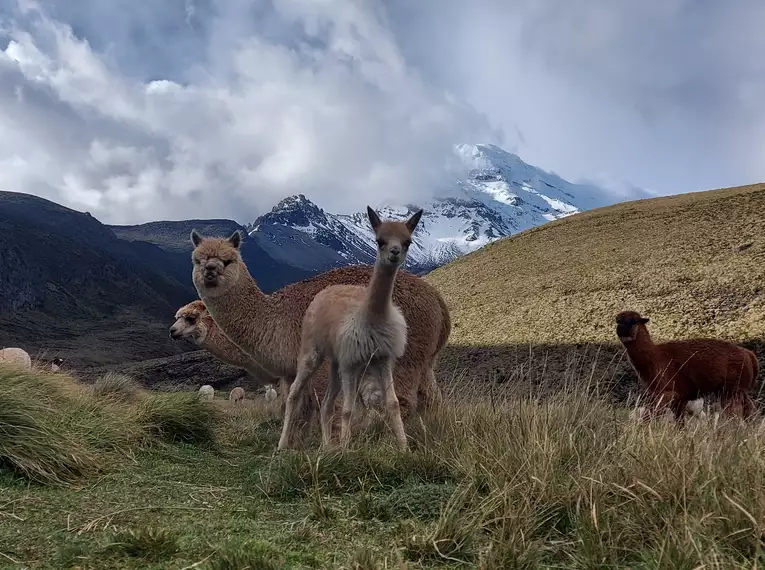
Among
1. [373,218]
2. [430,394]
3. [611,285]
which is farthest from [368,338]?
[611,285]

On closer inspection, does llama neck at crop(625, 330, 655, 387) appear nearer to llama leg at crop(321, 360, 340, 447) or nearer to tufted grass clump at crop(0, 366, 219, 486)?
llama leg at crop(321, 360, 340, 447)

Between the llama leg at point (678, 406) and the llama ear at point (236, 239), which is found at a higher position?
the llama ear at point (236, 239)

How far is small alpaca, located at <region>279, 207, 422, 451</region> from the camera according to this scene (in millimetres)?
6258

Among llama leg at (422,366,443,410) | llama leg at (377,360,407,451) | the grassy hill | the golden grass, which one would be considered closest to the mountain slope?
the golden grass

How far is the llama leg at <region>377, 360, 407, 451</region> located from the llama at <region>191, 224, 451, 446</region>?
1142 millimetres

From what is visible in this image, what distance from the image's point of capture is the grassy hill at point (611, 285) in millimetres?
27156

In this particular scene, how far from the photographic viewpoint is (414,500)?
173 inches

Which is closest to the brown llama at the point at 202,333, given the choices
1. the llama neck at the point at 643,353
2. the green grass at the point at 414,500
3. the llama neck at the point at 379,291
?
the green grass at the point at 414,500

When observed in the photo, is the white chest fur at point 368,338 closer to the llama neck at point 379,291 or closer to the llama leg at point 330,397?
the llama neck at point 379,291

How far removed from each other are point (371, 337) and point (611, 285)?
30.3 metres

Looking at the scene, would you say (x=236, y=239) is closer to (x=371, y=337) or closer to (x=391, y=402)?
(x=371, y=337)

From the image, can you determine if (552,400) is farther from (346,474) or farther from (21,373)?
(21,373)

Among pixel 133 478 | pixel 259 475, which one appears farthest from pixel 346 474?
pixel 133 478

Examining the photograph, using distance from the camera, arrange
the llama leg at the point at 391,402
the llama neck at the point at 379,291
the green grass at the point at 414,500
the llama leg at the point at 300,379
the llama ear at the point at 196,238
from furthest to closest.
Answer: the llama ear at the point at 196,238 → the llama leg at the point at 300,379 → the llama neck at the point at 379,291 → the llama leg at the point at 391,402 → the green grass at the point at 414,500
